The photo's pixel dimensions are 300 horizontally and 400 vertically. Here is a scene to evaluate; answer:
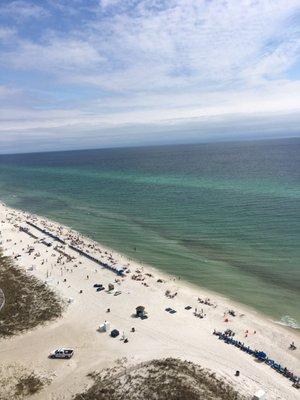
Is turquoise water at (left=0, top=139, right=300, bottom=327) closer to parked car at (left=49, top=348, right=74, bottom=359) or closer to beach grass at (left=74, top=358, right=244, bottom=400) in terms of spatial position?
beach grass at (left=74, top=358, right=244, bottom=400)

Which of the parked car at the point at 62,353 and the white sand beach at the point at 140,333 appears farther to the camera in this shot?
the parked car at the point at 62,353

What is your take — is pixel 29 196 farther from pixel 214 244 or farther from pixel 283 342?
pixel 283 342

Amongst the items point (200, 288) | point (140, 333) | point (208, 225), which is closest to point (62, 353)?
point (140, 333)

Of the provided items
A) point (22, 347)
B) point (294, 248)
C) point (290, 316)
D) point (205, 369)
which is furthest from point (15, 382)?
point (294, 248)

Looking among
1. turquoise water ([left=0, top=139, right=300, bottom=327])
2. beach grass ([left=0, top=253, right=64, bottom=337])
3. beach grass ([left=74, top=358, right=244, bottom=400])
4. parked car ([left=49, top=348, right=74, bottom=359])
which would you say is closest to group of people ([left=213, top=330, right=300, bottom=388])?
beach grass ([left=74, top=358, right=244, bottom=400])

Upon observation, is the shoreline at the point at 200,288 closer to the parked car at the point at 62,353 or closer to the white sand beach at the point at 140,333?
the white sand beach at the point at 140,333

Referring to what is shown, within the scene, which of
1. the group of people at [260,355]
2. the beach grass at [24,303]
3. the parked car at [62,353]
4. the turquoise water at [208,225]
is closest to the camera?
the group of people at [260,355]

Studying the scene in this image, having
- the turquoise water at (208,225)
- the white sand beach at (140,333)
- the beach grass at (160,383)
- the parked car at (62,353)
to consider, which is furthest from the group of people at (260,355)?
the parked car at (62,353)
